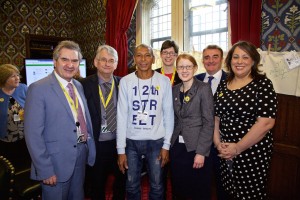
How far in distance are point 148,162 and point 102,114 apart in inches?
22.8

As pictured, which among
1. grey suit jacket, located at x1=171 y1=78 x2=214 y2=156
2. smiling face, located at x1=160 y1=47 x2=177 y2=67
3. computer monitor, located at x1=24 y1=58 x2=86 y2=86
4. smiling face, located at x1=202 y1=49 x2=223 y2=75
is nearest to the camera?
grey suit jacket, located at x1=171 y1=78 x2=214 y2=156

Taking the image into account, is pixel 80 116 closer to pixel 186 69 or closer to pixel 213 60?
pixel 186 69

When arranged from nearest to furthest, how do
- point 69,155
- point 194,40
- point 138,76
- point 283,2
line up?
1. point 69,155
2. point 138,76
3. point 283,2
4. point 194,40

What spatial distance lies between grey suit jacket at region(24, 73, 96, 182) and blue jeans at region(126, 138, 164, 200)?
50cm

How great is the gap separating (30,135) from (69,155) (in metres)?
0.29

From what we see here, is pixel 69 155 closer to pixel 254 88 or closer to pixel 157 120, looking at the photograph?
pixel 157 120

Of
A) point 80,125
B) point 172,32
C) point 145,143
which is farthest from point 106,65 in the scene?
point 172,32

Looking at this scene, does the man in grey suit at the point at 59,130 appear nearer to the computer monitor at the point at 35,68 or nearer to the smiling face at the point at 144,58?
the smiling face at the point at 144,58

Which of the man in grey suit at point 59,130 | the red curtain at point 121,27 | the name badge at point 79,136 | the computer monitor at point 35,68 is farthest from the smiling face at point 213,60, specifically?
the computer monitor at point 35,68

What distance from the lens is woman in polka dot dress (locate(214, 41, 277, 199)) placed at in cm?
167

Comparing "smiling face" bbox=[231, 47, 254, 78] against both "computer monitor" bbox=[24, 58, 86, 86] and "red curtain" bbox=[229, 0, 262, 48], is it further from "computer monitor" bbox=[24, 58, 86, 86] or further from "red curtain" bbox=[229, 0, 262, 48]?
"computer monitor" bbox=[24, 58, 86, 86]

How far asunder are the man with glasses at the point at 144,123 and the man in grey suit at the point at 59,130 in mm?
336

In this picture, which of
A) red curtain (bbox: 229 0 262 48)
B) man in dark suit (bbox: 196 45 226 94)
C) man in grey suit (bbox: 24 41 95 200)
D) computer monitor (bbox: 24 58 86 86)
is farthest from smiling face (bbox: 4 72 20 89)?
red curtain (bbox: 229 0 262 48)

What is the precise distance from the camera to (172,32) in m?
3.75
